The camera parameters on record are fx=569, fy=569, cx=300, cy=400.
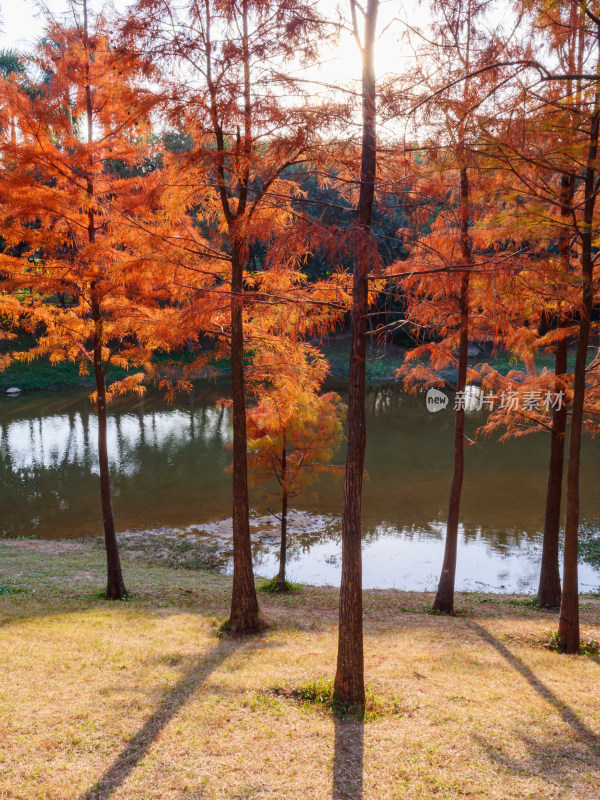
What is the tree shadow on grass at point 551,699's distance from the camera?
17.9ft

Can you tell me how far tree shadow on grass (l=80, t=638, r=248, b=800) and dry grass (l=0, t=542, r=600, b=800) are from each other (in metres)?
0.02

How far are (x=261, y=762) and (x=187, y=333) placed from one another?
222 inches

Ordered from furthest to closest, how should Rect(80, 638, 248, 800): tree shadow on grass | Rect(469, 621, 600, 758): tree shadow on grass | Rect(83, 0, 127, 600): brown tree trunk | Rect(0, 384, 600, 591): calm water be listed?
Rect(0, 384, 600, 591): calm water → Rect(83, 0, 127, 600): brown tree trunk → Rect(469, 621, 600, 758): tree shadow on grass → Rect(80, 638, 248, 800): tree shadow on grass

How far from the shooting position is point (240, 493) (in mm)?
Answer: 8586

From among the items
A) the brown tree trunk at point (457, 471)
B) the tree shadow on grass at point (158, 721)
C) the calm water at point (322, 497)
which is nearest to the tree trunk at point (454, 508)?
the brown tree trunk at point (457, 471)

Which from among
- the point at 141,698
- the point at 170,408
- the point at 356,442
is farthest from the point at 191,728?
the point at 170,408

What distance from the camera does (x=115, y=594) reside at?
10.6 meters

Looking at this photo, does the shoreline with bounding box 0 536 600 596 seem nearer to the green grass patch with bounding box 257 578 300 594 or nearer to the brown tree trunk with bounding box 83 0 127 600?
the green grass patch with bounding box 257 578 300 594

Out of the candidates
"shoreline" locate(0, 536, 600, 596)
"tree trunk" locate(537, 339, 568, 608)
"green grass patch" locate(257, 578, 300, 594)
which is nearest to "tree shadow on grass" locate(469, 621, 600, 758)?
"tree trunk" locate(537, 339, 568, 608)

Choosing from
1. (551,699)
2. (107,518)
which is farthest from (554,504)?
(107,518)

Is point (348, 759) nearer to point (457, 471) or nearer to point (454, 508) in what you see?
point (454, 508)

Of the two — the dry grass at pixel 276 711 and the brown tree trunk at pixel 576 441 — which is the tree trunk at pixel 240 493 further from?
the brown tree trunk at pixel 576 441

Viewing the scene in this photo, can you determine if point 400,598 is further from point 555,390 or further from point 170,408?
point 170,408

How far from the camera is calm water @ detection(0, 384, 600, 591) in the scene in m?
14.3
